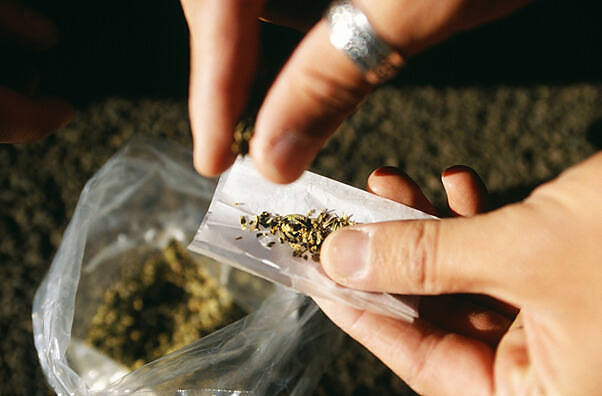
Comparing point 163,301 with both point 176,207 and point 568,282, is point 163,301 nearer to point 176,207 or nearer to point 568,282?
point 176,207

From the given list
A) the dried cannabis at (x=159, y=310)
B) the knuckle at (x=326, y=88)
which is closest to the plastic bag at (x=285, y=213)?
the knuckle at (x=326, y=88)

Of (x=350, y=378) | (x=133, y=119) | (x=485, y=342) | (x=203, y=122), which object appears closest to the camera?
(x=203, y=122)

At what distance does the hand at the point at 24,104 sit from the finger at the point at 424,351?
0.73m

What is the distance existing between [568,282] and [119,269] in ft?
3.54

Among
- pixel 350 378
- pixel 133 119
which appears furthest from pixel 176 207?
pixel 350 378

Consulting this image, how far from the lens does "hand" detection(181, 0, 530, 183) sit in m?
0.57

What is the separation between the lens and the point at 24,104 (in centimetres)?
97

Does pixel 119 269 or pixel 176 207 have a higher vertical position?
pixel 176 207

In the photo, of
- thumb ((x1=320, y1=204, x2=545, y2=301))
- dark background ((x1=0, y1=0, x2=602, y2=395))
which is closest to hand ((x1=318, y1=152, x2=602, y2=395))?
thumb ((x1=320, y1=204, x2=545, y2=301))

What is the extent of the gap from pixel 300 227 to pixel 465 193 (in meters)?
0.38

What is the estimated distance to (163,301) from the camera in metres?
1.25

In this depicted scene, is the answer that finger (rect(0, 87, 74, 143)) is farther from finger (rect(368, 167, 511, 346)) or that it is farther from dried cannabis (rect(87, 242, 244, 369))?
finger (rect(368, 167, 511, 346))

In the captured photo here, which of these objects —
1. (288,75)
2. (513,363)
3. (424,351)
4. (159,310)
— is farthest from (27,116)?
(513,363)

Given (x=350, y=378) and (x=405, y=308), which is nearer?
(x=405, y=308)
